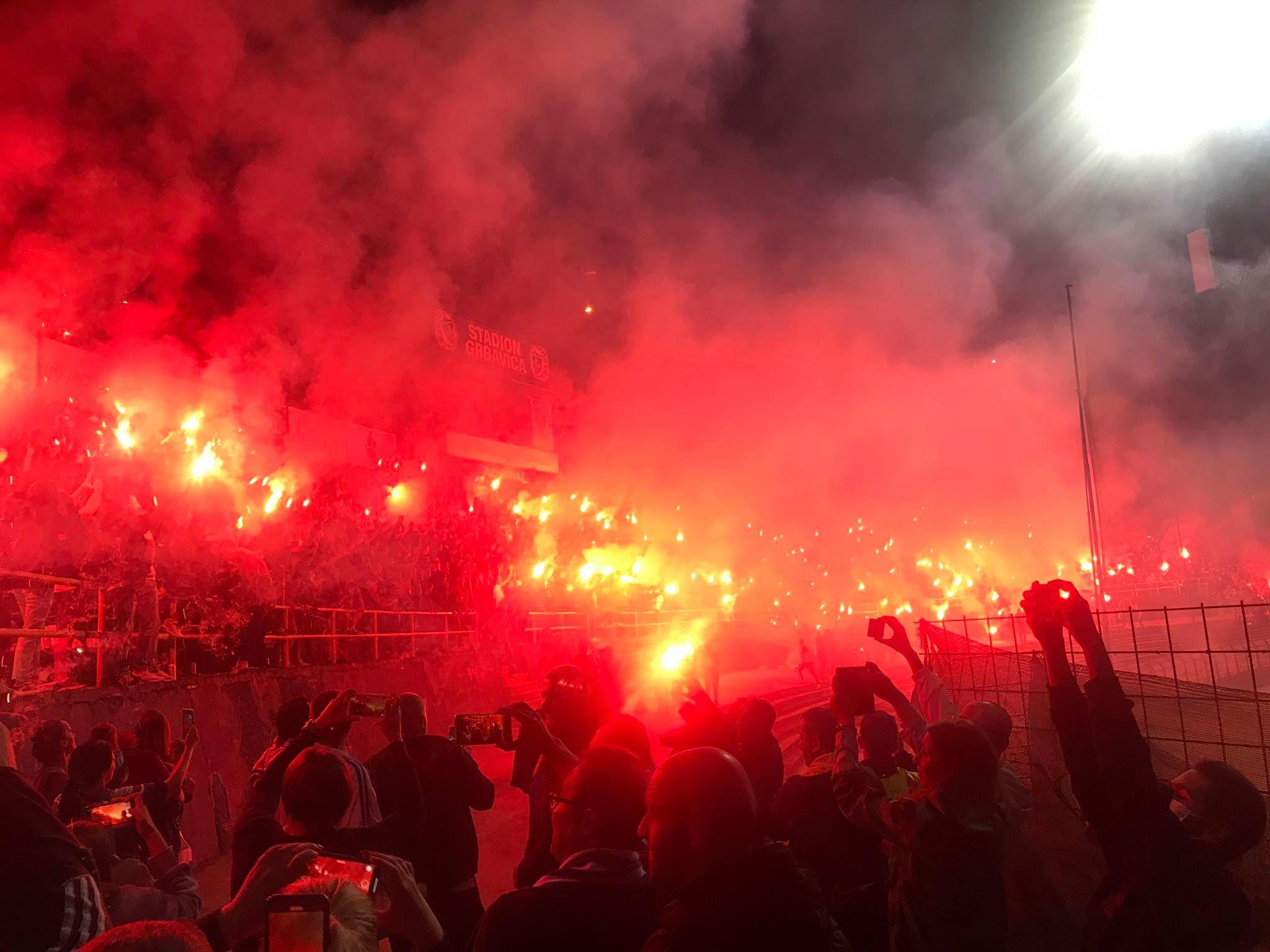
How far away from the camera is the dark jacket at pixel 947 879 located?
2.36 meters

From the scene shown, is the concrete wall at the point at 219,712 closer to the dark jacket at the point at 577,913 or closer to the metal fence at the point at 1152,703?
the metal fence at the point at 1152,703

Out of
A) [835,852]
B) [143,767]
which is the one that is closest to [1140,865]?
[835,852]

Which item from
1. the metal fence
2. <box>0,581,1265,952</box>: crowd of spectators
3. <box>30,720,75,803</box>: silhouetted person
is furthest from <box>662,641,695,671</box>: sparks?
<box>0,581,1265,952</box>: crowd of spectators

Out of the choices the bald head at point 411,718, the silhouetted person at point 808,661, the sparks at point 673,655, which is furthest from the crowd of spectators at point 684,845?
the silhouetted person at point 808,661

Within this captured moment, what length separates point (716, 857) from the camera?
6.13ft

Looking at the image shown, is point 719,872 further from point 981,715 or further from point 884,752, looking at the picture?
point 981,715

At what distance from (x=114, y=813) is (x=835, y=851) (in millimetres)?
3044

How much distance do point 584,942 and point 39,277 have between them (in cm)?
1309

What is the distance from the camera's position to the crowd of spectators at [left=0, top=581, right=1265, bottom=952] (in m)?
1.89

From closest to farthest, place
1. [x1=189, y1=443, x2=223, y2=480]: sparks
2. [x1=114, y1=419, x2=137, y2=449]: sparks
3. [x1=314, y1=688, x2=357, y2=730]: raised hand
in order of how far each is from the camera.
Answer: [x1=314, y1=688, x2=357, y2=730]: raised hand
[x1=114, y1=419, x2=137, y2=449]: sparks
[x1=189, y1=443, x2=223, y2=480]: sparks

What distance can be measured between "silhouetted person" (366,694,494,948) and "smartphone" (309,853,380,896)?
144cm

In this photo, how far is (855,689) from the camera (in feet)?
11.7

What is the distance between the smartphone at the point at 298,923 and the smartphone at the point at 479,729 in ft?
6.43

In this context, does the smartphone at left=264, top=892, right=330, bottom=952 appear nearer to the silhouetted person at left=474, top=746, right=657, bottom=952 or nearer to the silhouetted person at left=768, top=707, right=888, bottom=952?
the silhouetted person at left=474, top=746, right=657, bottom=952
